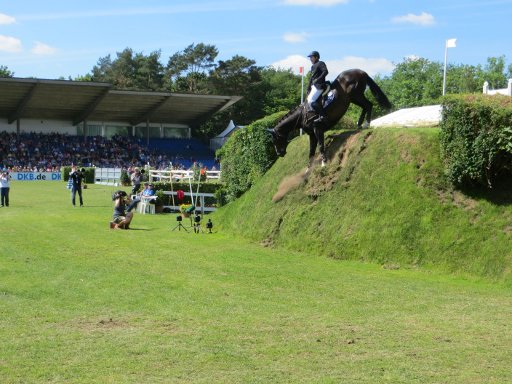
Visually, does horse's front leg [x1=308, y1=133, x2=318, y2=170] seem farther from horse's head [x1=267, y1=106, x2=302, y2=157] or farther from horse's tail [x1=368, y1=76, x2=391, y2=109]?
horse's tail [x1=368, y1=76, x2=391, y2=109]

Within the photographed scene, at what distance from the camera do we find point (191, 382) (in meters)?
6.64

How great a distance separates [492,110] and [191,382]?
942 centimetres

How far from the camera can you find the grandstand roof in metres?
64.9

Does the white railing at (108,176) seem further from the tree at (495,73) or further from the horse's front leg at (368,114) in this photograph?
the tree at (495,73)

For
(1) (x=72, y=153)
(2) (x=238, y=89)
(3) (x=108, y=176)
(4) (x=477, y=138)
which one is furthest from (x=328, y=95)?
(2) (x=238, y=89)

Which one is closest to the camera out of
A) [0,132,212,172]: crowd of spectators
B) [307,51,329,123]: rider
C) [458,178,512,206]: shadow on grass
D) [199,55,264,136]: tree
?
[458,178,512,206]: shadow on grass

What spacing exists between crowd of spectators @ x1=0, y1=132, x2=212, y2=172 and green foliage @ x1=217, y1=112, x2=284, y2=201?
44280 millimetres

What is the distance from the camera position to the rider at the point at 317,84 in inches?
682

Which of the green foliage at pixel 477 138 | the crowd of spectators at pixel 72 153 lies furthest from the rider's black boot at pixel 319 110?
the crowd of spectators at pixel 72 153

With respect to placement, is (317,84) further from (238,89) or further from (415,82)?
(415,82)

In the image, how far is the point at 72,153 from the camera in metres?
75.2

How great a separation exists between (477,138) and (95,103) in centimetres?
6205

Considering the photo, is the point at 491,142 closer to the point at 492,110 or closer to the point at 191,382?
the point at 492,110

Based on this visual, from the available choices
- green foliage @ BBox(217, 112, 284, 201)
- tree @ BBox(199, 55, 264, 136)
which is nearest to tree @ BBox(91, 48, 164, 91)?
tree @ BBox(199, 55, 264, 136)
